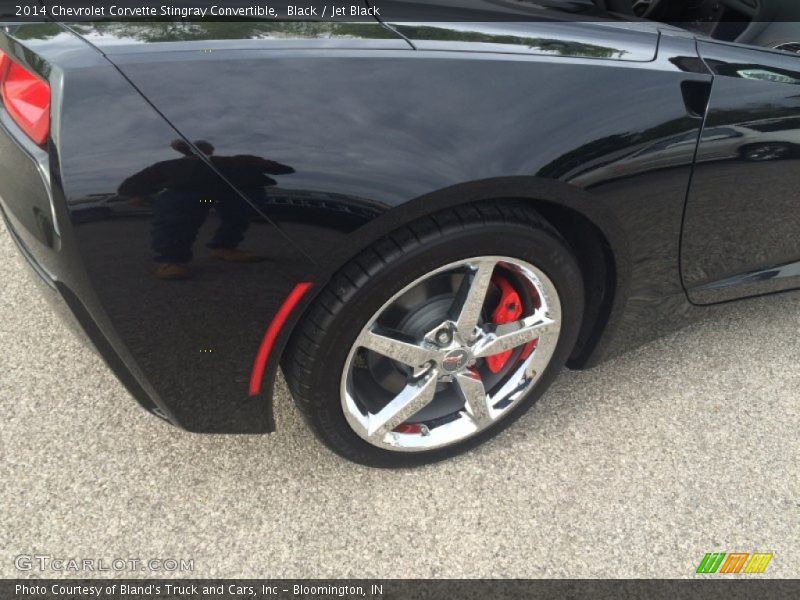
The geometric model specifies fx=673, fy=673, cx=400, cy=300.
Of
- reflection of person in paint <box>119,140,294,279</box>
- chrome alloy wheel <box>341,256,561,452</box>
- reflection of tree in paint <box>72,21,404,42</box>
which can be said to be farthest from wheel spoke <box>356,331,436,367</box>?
reflection of tree in paint <box>72,21,404,42</box>

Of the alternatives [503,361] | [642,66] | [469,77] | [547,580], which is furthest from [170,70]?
[547,580]

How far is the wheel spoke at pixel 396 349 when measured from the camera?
162 cm

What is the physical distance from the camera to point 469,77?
1462 mm

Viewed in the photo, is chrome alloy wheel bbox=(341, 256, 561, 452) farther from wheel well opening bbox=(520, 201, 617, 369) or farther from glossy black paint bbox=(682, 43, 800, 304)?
glossy black paint bbox=(682, 43, 800, 304)

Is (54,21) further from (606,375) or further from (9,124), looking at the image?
(606,375)

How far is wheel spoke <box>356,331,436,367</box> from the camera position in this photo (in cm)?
162

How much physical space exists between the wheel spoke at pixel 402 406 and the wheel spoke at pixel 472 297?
15cm

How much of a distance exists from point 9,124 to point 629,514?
1.84 metres

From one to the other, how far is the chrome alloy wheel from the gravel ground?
18cm

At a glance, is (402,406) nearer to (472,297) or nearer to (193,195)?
(472,297)

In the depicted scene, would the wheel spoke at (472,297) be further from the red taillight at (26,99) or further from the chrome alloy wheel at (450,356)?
the red taillight at (26,99)

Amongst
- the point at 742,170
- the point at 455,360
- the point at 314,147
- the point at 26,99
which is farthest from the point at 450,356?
the point at 26,99

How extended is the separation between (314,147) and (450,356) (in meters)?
0.71

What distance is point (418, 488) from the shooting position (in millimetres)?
1946
